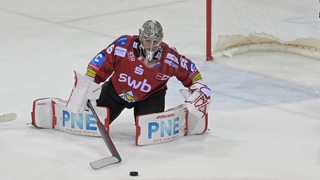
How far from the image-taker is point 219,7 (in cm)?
553

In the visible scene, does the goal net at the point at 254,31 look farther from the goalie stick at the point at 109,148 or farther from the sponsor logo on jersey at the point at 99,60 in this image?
the goalie stick at the point at 109,148

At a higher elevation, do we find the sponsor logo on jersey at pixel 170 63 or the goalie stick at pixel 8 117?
the sponsor logo on jersey at pixel 170 63

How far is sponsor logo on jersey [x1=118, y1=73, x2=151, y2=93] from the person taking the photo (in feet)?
11.9

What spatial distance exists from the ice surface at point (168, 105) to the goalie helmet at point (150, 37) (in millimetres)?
437

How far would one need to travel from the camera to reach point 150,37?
11.5 ft

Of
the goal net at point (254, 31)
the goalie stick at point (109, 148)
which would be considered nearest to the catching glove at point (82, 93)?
the goalie stick at point (109, 148)

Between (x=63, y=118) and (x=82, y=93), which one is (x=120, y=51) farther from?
(x=63, y=118)

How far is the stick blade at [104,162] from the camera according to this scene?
3.27 meters

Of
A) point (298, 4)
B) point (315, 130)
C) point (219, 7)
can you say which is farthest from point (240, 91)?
point (298, 4)

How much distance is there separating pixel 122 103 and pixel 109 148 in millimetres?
415

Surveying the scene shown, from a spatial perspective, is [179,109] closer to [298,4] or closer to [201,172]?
[201,172]

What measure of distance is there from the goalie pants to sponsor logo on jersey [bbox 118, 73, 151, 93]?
64mm

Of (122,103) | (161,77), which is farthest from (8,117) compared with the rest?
(161,77)

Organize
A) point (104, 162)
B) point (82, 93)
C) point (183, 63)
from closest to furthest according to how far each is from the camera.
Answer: point (104, 162)
point (82, 93)
point (183, 63)
